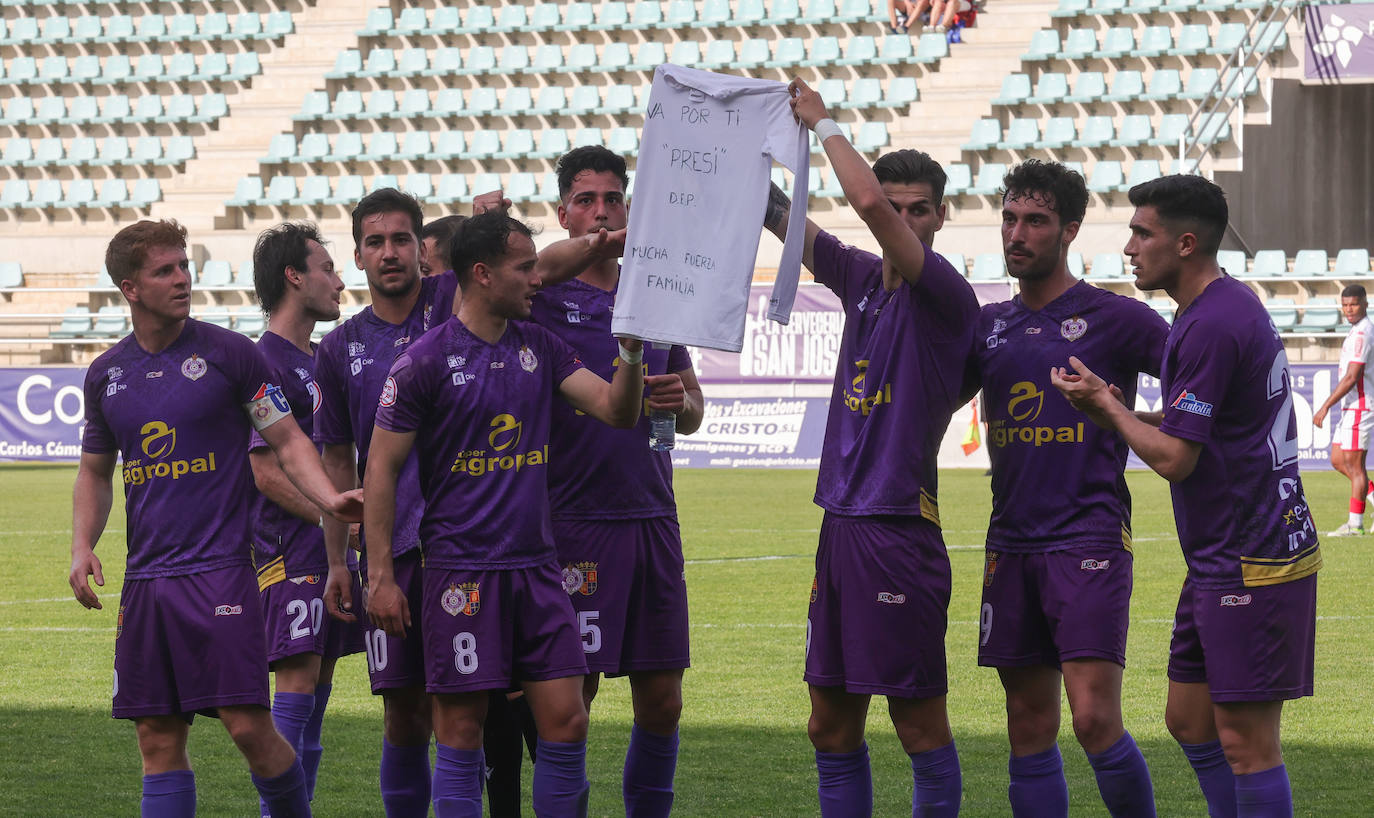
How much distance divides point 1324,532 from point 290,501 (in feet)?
39.0

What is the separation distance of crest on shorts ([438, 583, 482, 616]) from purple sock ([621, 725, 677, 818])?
89 centimetres

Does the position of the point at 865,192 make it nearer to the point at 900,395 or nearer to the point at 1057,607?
the point at 900,395

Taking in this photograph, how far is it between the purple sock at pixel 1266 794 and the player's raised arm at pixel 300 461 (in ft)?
8.98

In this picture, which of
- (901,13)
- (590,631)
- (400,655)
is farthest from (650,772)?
(901,13)

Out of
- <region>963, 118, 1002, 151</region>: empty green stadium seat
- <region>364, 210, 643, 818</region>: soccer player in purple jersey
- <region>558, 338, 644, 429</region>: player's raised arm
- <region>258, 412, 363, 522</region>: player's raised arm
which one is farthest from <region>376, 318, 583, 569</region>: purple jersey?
<region>963, 118, 1002, 151</region>: empty green stadium seat

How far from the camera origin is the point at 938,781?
5.20 m

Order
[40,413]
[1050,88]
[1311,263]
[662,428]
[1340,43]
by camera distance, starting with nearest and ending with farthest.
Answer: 1. [662,428]
2. [1311,263]
3. [40,413]
4. [1340,43]
5. [1050,88]

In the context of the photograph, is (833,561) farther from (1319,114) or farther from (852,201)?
(1319,114)

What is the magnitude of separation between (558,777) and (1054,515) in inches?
68.7

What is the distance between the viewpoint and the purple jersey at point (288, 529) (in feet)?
20.5

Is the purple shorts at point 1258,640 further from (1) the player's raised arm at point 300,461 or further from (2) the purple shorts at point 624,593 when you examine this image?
(1) the player's raised arm at point 300,461

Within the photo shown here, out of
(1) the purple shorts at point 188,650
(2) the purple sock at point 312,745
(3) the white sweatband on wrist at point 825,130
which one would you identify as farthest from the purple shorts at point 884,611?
(2) the purple sock at point 312,745

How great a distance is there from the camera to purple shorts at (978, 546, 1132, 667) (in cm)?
519

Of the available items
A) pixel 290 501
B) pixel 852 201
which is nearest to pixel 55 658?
pixel 290 501
